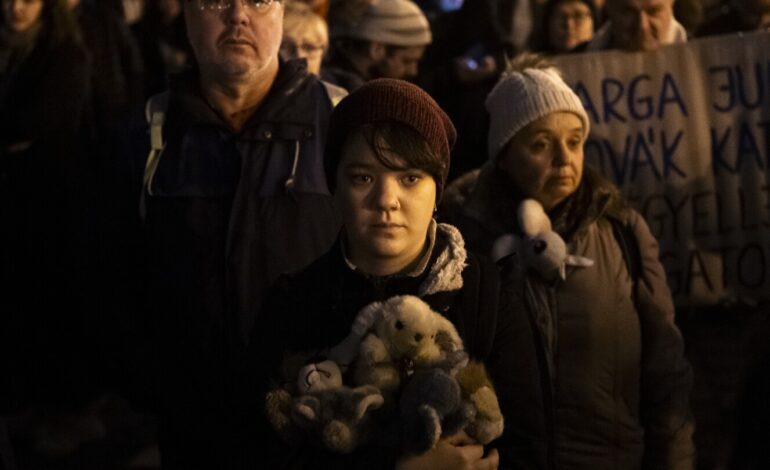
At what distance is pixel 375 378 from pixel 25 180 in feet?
17.0

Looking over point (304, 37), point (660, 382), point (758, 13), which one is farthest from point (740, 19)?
point (660, 382)

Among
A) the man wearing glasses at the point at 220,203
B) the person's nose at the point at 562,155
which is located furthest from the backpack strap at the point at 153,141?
the person's nose at the point at 562,155

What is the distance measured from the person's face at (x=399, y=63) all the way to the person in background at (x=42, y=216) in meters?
1.75

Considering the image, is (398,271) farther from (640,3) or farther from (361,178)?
(640,3)

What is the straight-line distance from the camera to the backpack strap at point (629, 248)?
4758 millimetres

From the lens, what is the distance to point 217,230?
427 cm

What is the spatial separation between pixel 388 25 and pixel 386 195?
13.1ft

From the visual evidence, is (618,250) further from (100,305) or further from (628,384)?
(100,305)

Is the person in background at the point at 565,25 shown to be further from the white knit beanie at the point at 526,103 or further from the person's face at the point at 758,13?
the white knit beanie at the point at 526,103

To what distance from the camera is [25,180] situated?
7922mm

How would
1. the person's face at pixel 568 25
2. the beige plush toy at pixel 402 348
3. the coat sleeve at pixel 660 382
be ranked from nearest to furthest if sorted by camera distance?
the beige plush toy at pixel 402 348
the coat sleeve at pixel 660 382
the person's face at pixel 568 25

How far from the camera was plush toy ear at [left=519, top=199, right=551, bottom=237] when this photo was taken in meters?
4.68

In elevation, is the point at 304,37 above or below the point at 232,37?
below

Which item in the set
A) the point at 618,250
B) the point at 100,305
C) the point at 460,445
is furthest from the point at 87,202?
the point at 460,445
